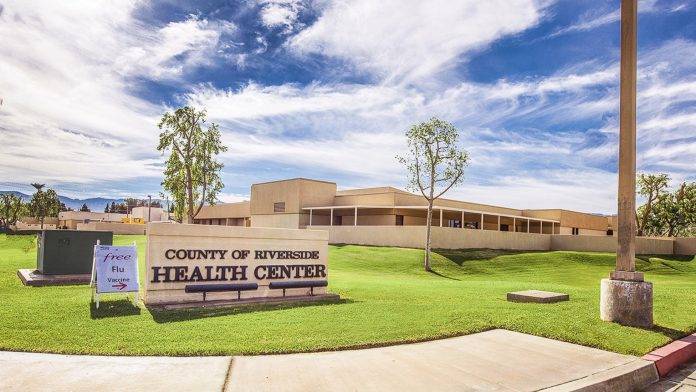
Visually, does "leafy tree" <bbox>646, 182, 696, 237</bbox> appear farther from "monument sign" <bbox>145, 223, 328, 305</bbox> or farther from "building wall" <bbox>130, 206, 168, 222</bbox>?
"building wall" <bbox>130, 206, 168, 222</bbox>

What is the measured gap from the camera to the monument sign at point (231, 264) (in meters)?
9.84

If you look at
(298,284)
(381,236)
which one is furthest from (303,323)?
(381,236)

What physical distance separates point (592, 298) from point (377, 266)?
1552cm

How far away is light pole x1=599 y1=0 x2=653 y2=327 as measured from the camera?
8.09 metres

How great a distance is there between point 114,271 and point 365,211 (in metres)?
40.2

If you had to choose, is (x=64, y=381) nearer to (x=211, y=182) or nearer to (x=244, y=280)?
(x=244, y=280)

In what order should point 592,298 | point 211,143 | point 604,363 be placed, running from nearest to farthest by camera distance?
1. point 604,363
2. point 592,298
3. point 211,143

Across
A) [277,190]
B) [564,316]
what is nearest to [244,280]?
[564,316]

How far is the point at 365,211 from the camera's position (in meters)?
49.1

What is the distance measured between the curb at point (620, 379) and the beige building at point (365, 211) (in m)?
35.1

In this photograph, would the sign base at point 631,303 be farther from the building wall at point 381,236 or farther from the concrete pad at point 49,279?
the building wall at point 381,236

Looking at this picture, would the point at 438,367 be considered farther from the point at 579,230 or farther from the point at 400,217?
the point at 579,230

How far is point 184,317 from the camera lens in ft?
27.1

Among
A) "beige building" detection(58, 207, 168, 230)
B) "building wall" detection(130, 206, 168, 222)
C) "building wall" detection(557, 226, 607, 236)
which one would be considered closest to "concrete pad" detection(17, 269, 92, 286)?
"building wall" detection(557, 226, 607, 236)
